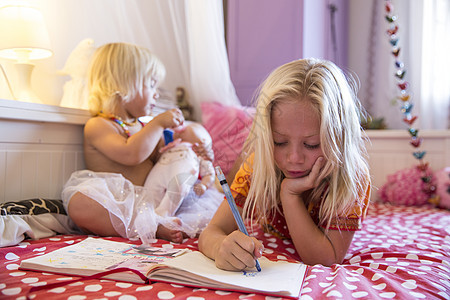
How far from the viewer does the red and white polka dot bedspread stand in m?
0.69

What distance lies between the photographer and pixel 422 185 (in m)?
2.20

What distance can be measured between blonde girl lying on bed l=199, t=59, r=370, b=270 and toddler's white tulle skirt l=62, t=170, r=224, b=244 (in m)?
0.23

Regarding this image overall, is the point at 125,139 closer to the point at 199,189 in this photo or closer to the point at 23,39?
the point at 199,189

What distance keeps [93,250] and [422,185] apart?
6.07 feet

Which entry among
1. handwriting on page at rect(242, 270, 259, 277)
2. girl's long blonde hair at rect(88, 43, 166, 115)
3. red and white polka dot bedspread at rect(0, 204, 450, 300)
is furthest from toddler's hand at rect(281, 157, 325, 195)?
girl's long blonde hair at rect(88, 43, 166, 115)

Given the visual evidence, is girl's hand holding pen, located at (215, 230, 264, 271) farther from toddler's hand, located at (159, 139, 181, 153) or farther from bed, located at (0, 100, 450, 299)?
toddler's hand, located at (159, 139, 181, 153)

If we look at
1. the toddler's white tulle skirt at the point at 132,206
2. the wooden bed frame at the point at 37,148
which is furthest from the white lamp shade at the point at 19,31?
the toddler's white tulle skirt at the point at 132,206

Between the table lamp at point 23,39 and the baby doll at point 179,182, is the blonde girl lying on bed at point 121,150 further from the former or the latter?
the table lamp at point 23,39

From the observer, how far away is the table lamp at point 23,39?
4.08ft

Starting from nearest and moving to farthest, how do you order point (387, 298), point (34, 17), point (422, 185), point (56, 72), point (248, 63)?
point (387, 298), point (34, 17), point (56, 72), point (422, 185), point (248, 63)

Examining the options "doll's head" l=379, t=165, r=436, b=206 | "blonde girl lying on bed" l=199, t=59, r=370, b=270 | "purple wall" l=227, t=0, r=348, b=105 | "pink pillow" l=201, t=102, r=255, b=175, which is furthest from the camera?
"purple wall" l=227, t=0, r=348, b=105

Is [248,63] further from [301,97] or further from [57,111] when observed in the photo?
[301,97]

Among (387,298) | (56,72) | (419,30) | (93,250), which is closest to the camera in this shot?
(387,298)

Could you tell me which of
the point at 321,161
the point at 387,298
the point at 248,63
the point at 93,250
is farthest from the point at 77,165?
the point at 248,63
